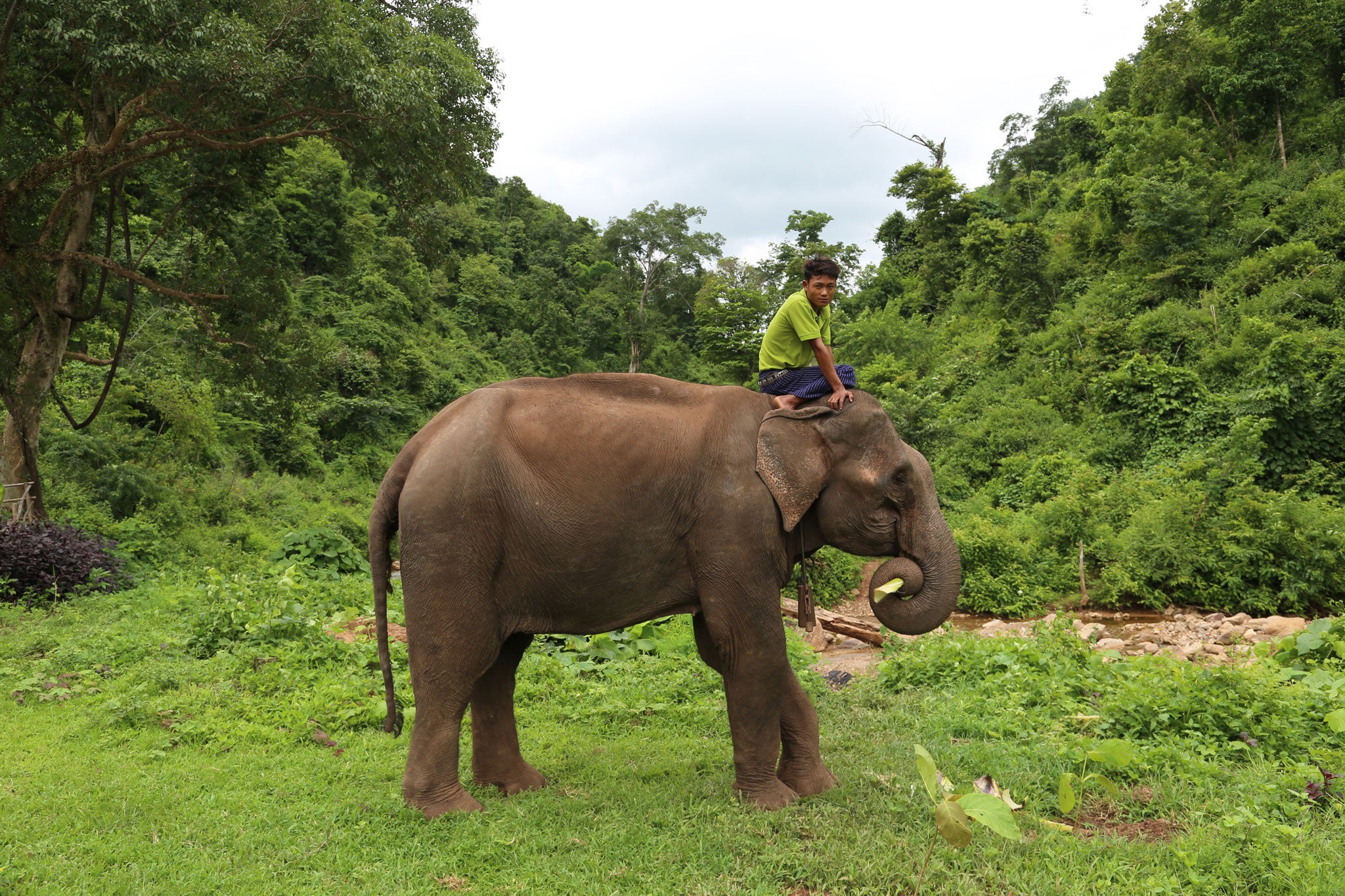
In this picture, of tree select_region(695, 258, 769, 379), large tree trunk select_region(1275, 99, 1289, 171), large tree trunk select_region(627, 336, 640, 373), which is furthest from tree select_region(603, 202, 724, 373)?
large tree trunk select_region(1275, 99, 1289, 171)

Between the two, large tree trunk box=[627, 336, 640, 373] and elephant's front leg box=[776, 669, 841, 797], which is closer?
elephant's front leg box=[776, 669, 841, 797]

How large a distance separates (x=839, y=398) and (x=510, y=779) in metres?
2.88

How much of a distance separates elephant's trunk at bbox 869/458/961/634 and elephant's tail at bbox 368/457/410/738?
266 centimetres

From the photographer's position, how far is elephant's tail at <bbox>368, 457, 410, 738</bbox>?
444 cm

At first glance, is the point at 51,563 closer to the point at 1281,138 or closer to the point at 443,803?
the point at 443,803

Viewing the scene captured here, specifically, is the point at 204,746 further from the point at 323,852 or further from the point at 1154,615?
the point at 1154,615

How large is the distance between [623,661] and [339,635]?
2946 mm

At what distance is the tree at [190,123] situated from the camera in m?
9.52

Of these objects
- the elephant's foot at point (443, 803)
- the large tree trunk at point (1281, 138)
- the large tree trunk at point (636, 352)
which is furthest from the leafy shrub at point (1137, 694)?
the large tree trunk at point (636, 352)

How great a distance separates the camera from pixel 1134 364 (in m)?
19.3

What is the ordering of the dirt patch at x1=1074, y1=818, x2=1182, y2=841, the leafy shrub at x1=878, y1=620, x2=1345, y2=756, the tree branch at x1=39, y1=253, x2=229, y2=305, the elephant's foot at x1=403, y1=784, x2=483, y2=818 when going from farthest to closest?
the tree branch at x1=39, y1=253, x2=229, y2=305
the leafy shrub at x1=878, y1=620, x2=1345, y2=756
the elephant's foot at x1=403, y1=784, x2=483, y2=818
the dirt patch at x1=1074, y1=818, x2=1182, y2=841

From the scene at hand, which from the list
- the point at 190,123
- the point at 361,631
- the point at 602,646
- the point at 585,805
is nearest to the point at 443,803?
the point at 585,805

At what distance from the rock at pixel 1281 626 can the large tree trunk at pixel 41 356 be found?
17431 millimetres

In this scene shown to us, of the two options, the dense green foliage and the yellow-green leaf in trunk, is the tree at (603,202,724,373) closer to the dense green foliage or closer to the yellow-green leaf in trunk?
the dense green foliage
